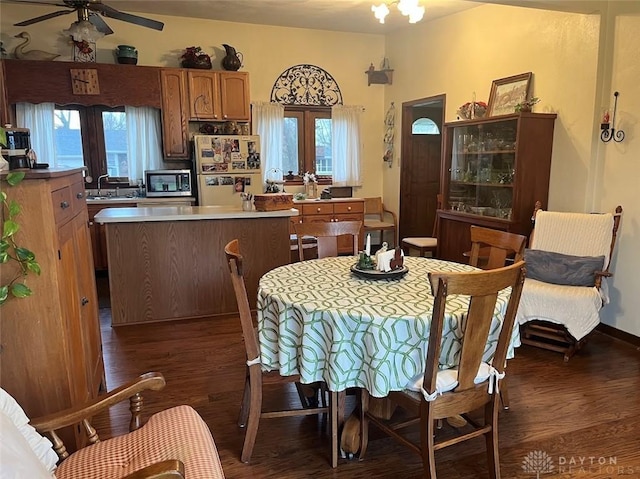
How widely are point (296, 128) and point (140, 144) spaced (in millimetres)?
2012

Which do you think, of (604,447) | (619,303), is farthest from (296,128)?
(604,447)

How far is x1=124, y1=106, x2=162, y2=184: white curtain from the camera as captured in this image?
546 centimetres

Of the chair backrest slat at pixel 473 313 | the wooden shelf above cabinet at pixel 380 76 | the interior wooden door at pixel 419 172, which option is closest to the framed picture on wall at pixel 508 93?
the interior wooden door at pixel 419 172

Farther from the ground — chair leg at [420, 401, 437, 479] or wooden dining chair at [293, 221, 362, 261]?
wooden dining chair at [293, 221, 362, 261]

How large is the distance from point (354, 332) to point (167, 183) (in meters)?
4.23

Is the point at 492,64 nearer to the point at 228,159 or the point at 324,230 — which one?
the point at 324,230

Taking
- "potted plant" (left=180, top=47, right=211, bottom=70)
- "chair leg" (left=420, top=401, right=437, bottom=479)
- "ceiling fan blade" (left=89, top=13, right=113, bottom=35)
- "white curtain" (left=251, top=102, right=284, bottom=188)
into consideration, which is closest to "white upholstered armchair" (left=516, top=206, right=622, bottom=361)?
"chair leg" (left=420, top=401, right=437, bottom=479)

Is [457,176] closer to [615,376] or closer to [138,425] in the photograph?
[615,376]

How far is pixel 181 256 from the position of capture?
3.76 metres

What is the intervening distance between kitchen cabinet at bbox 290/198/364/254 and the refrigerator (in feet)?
2.54

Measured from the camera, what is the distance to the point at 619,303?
11.3 feet

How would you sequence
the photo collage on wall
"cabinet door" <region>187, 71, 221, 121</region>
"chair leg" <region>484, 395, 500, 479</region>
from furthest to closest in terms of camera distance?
"cabinet door" <region>187, 71, 221, 121</region>
the photo collage on wall
"chair leg" <region>484, 395, 500, 479</region>

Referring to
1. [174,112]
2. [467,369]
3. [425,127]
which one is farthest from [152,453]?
[425,127]

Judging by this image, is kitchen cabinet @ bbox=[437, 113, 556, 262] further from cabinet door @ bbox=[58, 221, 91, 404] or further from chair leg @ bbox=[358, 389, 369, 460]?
cabinet door @ bbox=[58, 221, 91, 404]
